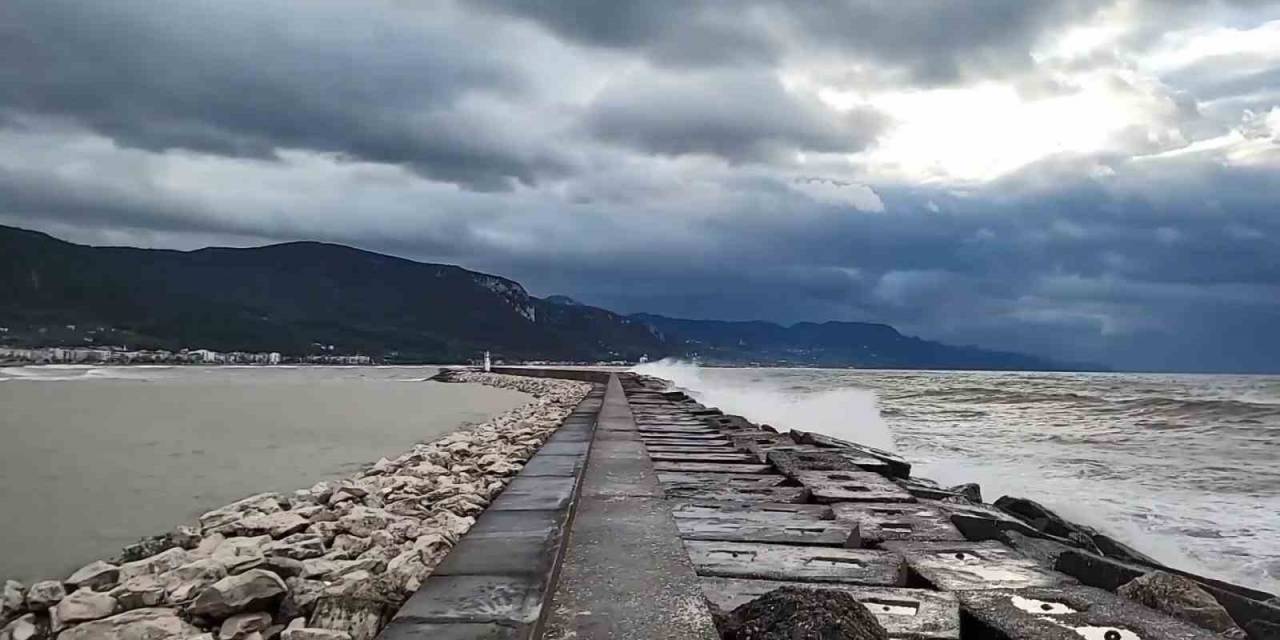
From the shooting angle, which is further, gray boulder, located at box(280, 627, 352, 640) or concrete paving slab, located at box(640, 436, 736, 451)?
concrete paving slab, located at box(640, 436, 736, 451)

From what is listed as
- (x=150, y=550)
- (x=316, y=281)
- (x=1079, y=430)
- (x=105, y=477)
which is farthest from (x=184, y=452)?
(x=316, y=281)

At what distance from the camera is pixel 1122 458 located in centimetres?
1384

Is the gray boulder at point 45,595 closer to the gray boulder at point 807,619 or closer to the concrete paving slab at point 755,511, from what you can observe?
the gray boulder at point 807,619

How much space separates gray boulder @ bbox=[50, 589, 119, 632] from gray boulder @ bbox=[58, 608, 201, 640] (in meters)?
0.10

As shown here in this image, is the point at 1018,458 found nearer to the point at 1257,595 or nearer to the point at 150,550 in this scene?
the point at 1257,595

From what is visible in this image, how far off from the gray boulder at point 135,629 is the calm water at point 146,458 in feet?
6.02

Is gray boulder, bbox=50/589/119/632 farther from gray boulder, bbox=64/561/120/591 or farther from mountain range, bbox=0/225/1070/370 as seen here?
mountain range, bbox=0/225/1070/370

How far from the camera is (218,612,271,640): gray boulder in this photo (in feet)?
8.54

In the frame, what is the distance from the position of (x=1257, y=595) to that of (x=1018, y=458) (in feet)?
30.9

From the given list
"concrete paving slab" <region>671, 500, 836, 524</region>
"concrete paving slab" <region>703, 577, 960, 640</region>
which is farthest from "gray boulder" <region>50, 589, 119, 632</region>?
"concrete paving slab" <region>671, 500, 836, 524</region>

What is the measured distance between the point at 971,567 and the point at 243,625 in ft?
8.75

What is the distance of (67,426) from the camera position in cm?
1195

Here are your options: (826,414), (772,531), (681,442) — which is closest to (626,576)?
(772,531)

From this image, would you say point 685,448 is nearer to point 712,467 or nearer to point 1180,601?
point 712,467
